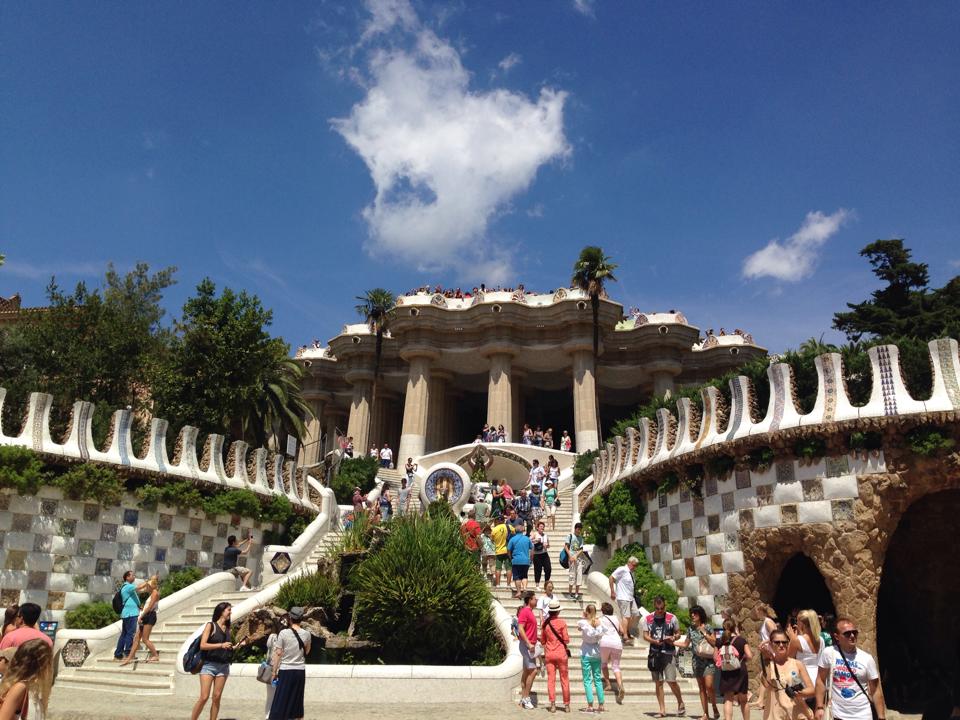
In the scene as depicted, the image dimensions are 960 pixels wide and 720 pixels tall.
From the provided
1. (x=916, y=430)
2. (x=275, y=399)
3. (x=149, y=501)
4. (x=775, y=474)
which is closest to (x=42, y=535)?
(x=149, y=501)

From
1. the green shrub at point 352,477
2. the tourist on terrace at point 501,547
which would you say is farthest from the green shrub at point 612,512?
the green shrub at point 352,477

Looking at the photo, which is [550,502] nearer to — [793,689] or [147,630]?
[147,630]

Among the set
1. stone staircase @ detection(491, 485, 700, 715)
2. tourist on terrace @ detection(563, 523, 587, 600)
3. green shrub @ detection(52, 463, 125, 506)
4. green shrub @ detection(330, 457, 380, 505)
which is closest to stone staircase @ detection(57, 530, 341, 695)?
green shrub @ detection(52, 463, 125, 506)

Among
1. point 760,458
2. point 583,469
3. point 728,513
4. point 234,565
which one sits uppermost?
point 583,469

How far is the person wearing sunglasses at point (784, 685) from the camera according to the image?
859 centimetres

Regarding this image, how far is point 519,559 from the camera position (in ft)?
51.5

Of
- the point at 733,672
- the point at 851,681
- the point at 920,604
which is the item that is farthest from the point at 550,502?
the point at 851,681

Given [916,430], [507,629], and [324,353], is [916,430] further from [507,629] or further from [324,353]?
[324,353]

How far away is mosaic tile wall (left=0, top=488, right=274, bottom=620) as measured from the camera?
1628 cm

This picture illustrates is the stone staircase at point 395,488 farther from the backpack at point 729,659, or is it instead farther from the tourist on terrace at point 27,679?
the tourist on terrace at point 27,679

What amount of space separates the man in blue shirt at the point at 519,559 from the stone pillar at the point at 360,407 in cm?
2921

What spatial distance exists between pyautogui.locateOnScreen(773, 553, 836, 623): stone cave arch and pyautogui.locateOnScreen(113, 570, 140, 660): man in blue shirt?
12.7m

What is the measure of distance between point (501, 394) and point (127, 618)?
92.1 ft

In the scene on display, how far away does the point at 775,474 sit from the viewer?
583 inches
